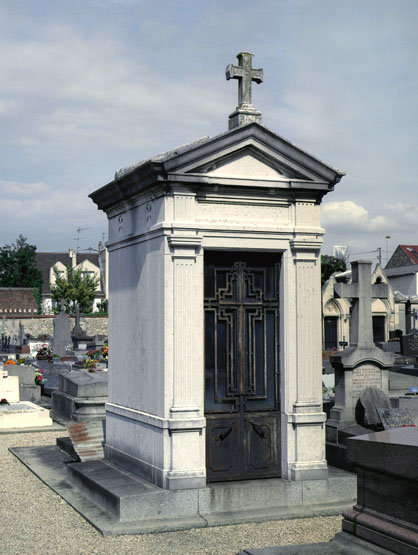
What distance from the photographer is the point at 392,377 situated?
14867 millimetres

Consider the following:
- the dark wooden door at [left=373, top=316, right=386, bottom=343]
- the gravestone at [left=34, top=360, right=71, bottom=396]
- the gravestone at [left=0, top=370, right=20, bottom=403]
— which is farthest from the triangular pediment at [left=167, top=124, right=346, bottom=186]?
the dark wooden door at [left=373, top=316, right=386, bottom=343]

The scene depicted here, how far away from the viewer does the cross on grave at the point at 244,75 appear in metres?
7.46

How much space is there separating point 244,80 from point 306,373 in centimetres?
313

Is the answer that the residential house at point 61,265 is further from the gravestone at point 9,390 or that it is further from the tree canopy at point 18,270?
the gravestone at point 9,390

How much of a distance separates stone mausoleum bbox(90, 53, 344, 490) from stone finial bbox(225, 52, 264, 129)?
12 mm

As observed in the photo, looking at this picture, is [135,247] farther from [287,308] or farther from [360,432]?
[360,432]

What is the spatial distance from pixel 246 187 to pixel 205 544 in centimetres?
337

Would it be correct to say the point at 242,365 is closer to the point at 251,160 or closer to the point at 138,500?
the point at 138,500

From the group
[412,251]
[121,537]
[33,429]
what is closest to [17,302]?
[412,251]

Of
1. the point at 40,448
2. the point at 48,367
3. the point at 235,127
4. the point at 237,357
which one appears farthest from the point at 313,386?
the point at 48,367

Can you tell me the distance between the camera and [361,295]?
10758 millimetres

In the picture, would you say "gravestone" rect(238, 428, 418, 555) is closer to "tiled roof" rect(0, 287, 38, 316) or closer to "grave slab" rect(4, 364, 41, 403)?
"grave slab" rect(4, 364, 41, 403)

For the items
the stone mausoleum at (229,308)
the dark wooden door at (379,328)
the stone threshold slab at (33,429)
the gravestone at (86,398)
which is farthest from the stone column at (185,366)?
the dark wooden door at (379,328)

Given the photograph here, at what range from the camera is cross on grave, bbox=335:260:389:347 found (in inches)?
423
